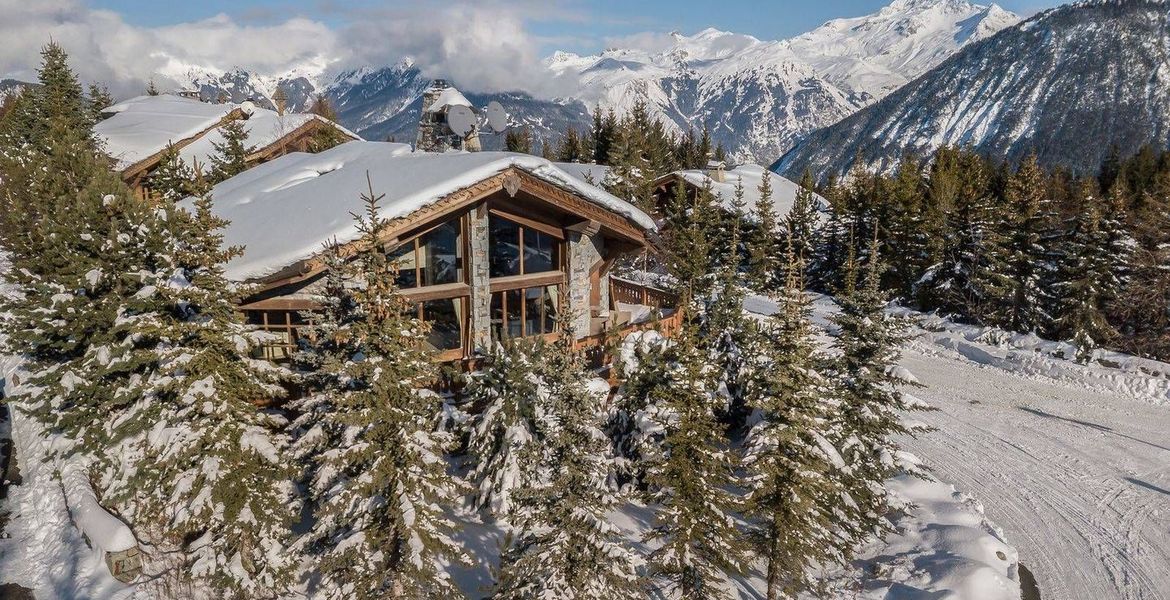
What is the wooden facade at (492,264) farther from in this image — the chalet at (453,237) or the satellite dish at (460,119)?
the satellite dish at (460,119)

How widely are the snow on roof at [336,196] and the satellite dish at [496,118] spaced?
2.87 m

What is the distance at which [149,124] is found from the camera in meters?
41.6

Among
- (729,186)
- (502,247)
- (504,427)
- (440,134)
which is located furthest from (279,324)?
(729,186)

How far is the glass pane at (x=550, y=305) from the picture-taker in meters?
18.7

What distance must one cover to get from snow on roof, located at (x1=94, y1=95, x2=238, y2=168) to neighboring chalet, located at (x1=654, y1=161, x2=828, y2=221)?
32691 mm

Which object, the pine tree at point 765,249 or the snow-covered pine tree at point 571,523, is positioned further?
the pine tree at point 765,249

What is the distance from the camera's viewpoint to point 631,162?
42.8 metres

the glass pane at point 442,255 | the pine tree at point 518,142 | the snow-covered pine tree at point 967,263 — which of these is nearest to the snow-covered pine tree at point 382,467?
the glass pane at point 442,255

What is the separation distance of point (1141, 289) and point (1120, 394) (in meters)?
8.08

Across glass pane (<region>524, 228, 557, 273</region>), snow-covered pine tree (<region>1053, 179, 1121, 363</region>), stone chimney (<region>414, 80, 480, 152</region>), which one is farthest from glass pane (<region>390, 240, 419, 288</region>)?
snow-covered pine tree (<region>1053, 179, 1121, 363</region>)

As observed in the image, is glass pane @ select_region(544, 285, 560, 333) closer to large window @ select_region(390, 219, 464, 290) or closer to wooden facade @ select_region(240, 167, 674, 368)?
wooden facade @ select_region(240, 167, 674, 368)

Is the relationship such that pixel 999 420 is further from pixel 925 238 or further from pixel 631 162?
pixel 631 162

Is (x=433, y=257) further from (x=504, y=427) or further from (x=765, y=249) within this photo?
(x=765, y=249)

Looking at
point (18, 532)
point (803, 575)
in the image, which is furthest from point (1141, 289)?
point (18, 532)
